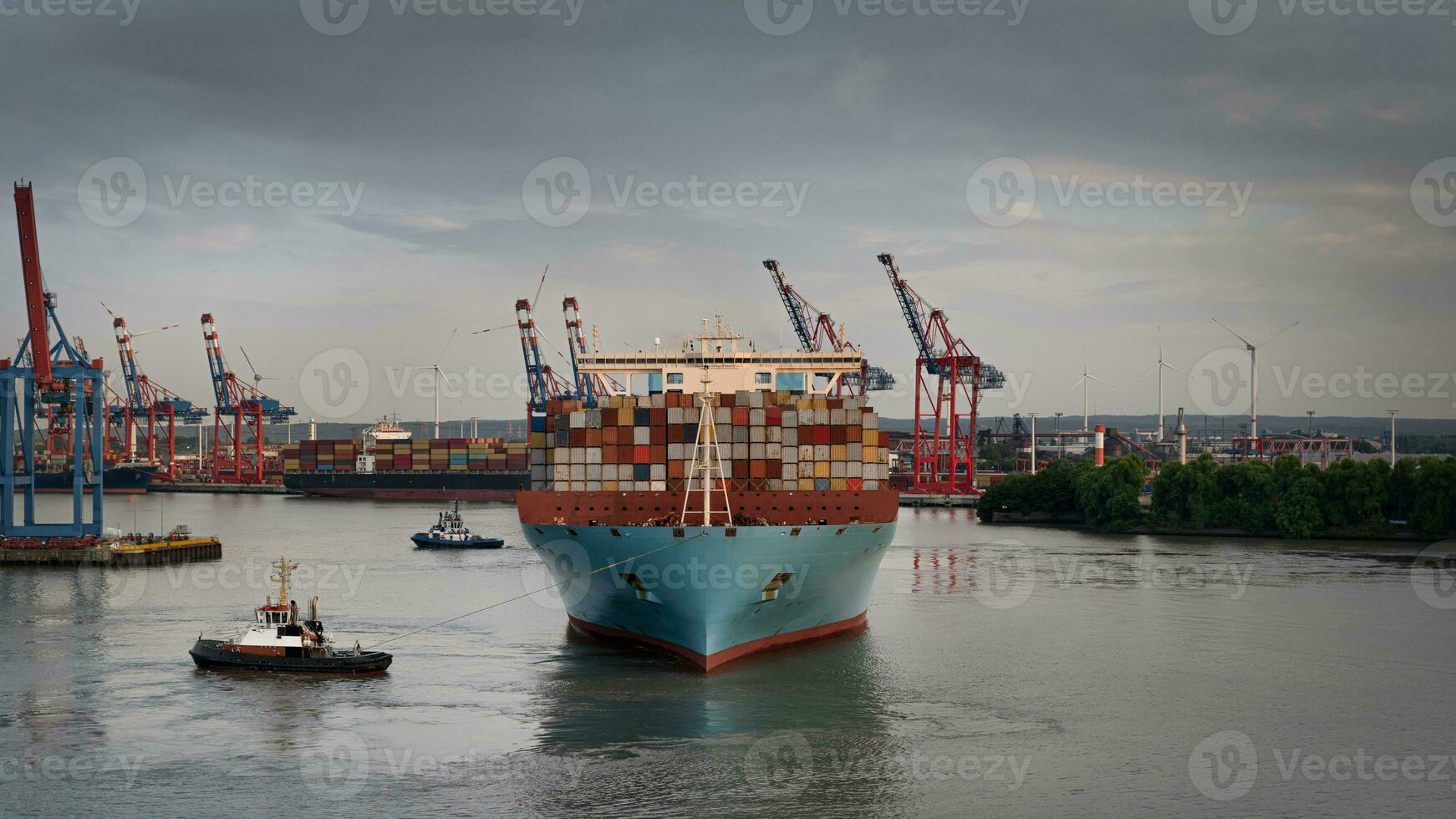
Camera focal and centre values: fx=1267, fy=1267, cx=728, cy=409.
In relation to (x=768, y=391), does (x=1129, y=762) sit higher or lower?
lower

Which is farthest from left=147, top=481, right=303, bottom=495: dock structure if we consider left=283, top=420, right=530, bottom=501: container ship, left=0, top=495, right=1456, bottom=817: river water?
left=0, top=495, right=1456, bottom=817: river water

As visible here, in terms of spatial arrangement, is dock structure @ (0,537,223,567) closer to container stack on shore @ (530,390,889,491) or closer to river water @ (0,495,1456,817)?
river water @ (0,495,1456,817)

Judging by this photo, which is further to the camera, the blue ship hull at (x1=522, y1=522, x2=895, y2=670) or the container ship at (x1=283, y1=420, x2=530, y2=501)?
the container ship at (x1=283, y1=420, x2=530, y2=501)

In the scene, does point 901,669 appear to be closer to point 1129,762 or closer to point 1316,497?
point 1129,762

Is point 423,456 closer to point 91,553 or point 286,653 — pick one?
point 91,553

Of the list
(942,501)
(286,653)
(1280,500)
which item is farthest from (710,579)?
(942,501)

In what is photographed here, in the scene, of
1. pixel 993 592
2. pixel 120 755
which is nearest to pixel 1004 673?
pixel 993 592
